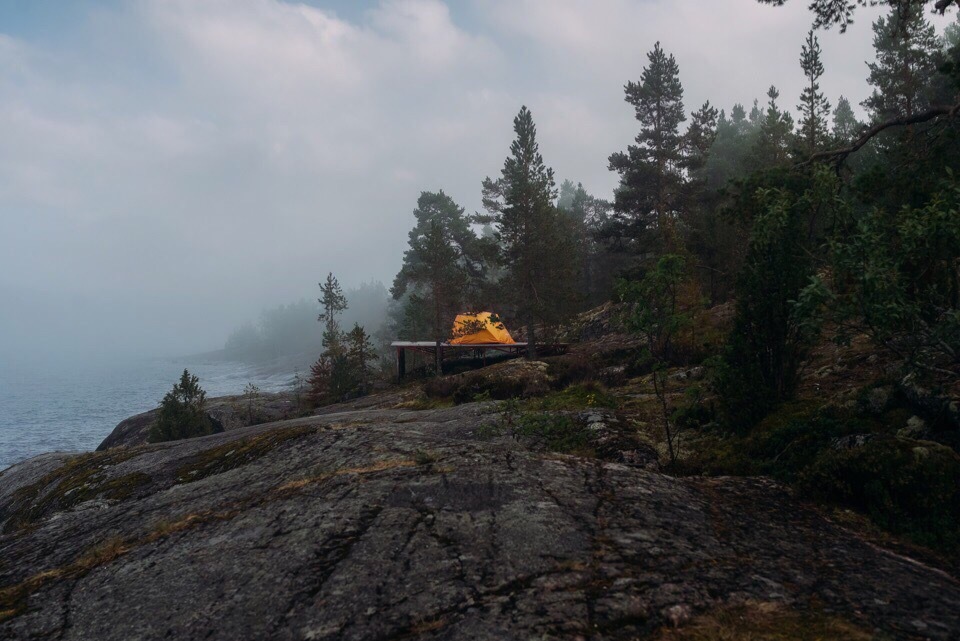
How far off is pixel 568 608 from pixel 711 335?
16557 mm

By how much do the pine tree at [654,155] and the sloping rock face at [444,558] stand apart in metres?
26.0

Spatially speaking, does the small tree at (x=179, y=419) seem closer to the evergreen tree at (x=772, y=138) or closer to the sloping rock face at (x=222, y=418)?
the sloping rock face at (x=222, y=418)

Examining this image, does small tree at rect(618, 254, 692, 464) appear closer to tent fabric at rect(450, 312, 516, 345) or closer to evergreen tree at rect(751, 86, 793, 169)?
tent fabric at rect(450, 312, 516, 345)

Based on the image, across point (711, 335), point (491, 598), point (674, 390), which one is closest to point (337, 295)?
point (711, 335)

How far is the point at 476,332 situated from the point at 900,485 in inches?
977

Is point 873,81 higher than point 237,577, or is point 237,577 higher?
point 873,81

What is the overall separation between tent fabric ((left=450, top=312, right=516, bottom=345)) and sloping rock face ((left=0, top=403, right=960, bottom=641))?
72.4 feet

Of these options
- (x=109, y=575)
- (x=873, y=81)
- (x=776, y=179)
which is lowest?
(x=109, y=575)

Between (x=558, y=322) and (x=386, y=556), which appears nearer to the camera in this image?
(x=386, y=556)

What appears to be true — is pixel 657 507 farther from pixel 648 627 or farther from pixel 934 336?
pixel 934 336

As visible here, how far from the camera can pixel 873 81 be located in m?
35.0

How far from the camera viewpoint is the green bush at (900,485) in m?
4.68

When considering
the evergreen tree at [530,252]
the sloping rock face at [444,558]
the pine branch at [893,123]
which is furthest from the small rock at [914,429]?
the evergreen tree at [530,252]

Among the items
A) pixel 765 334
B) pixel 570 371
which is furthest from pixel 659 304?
pixel 570 371
